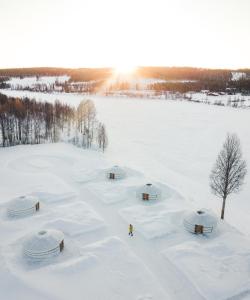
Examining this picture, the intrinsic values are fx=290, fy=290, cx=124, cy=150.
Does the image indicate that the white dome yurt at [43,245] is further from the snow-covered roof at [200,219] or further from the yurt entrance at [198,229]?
the yurt entrance at [198,229]

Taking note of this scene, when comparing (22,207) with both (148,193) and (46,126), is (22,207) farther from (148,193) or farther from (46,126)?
(46,126)

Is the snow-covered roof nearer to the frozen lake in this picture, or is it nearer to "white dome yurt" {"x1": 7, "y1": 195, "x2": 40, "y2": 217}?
the frozen lake

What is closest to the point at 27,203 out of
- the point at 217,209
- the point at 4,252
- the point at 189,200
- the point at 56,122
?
the point at 4,252

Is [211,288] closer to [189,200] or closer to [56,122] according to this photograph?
[189,200]

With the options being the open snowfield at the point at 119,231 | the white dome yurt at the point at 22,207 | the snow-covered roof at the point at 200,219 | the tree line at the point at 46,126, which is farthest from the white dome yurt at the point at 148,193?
the tree line at the point at 46,126

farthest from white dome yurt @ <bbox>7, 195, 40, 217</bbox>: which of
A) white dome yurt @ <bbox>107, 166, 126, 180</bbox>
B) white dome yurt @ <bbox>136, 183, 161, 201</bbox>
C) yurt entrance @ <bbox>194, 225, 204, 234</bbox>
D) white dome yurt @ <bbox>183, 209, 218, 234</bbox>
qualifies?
yurt entrance @ <bbox>194, 225, 204, 234</bbox>

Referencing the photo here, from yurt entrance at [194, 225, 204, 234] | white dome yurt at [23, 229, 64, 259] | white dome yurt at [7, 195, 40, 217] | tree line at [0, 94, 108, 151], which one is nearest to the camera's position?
white dome yurt at [23, 229, 64, 259]

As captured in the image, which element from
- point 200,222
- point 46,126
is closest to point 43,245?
point 200,222
